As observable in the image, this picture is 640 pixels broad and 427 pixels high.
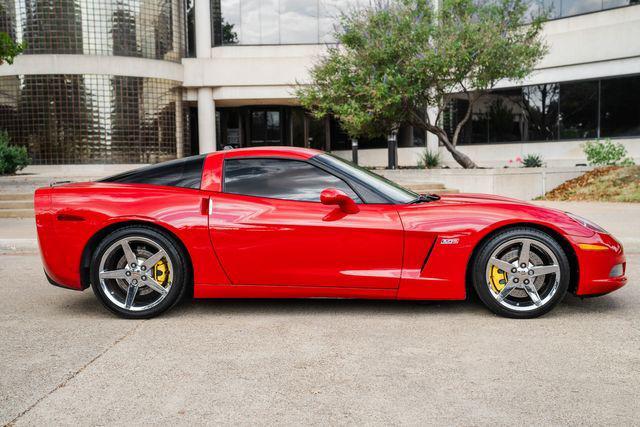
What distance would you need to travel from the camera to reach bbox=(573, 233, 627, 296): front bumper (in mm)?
4434

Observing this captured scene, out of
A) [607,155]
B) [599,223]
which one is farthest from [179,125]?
[599,223]

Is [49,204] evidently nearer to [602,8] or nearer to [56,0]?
[56,0]

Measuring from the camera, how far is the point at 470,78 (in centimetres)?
1623

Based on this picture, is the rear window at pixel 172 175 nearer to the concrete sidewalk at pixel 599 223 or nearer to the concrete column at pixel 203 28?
the concrete sidewalk at pixel 599 223

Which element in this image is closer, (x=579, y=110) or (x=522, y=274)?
(x=522, y=274)

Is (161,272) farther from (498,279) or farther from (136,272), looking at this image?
(498,279)

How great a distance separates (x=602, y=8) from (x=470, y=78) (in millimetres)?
8337

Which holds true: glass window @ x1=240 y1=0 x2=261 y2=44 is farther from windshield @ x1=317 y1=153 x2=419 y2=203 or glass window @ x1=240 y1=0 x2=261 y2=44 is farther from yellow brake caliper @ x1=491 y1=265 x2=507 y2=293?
yellow brake caliper @ x1=491 y1=265 x2=507 y2=293

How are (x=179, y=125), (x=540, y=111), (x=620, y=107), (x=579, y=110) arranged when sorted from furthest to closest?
(x=179, y=125), (x=540, y=111), (x=579, y=110), (x=620, y=107)

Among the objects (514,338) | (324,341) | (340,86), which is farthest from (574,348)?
(340,86)

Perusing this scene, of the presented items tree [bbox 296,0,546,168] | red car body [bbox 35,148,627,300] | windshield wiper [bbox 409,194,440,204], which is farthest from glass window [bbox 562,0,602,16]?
red car body [bbox 35,148,627,300]

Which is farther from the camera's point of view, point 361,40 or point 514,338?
point 361,40

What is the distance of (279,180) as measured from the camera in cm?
478

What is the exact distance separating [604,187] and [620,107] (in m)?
6.26
